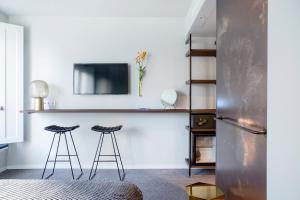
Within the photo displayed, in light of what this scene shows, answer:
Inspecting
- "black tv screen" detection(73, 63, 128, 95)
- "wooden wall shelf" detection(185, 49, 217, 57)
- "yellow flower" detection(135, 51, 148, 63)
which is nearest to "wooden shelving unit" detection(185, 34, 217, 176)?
"wooden wall shelf" detection(185, 49, 217, 57)

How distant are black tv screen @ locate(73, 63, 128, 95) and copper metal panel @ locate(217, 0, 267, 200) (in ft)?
6.37

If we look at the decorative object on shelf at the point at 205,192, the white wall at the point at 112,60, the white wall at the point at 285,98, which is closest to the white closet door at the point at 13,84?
the white wall at the point at 112,60

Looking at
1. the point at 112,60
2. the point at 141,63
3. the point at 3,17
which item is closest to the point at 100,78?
the point at 112,60

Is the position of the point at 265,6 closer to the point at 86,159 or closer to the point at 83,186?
→ the point at 83,186

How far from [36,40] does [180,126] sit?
277cm

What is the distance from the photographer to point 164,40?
3.80 m

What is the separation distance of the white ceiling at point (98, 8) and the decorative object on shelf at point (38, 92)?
111 cm

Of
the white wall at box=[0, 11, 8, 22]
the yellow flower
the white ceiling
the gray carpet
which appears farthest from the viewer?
the yellow flower

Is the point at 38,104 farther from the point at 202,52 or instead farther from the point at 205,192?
the point at 205,192

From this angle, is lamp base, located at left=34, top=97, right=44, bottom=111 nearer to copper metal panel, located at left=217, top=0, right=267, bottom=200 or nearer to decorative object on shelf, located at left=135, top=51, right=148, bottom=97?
decorative object on shelf, located at left=135, top=51, right=148, bottom=97

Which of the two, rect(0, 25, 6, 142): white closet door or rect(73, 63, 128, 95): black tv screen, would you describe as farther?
rect(73, 63, 128, 95): black tv screen

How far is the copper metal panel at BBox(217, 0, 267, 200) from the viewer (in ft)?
4.08

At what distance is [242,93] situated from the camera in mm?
1523

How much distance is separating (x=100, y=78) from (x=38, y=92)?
3.11ft
